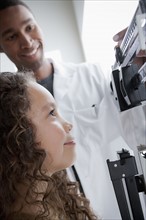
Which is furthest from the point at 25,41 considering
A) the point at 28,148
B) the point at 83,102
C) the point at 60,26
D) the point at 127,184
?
the point at 60,26

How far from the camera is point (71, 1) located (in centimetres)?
187

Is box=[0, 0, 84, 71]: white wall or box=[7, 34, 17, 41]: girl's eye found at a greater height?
box=[0, 0, 84, 71]: white wall

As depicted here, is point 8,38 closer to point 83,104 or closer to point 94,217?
point 83,104

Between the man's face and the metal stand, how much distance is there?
23.3 inches

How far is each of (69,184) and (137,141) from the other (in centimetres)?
26

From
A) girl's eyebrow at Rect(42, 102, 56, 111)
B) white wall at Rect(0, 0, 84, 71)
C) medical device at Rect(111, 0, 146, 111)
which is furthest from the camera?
white wall at Rect(0, 0, 84, 71)

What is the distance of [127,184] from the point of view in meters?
0.62

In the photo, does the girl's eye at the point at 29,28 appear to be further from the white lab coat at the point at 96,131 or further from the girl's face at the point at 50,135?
the girl's face at the point at 50,135

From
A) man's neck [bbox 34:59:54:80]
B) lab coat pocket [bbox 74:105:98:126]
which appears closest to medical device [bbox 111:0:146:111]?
lab coat pocket [bbox 74:105:98:126]

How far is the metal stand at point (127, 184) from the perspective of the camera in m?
0.61

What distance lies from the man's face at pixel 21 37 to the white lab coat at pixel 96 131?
0.45 feet

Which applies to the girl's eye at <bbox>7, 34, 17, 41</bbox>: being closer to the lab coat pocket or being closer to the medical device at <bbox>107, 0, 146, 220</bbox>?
the lab coat pocket

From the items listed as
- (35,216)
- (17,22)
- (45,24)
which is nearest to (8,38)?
(17,22)

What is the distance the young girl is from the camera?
60 cm
